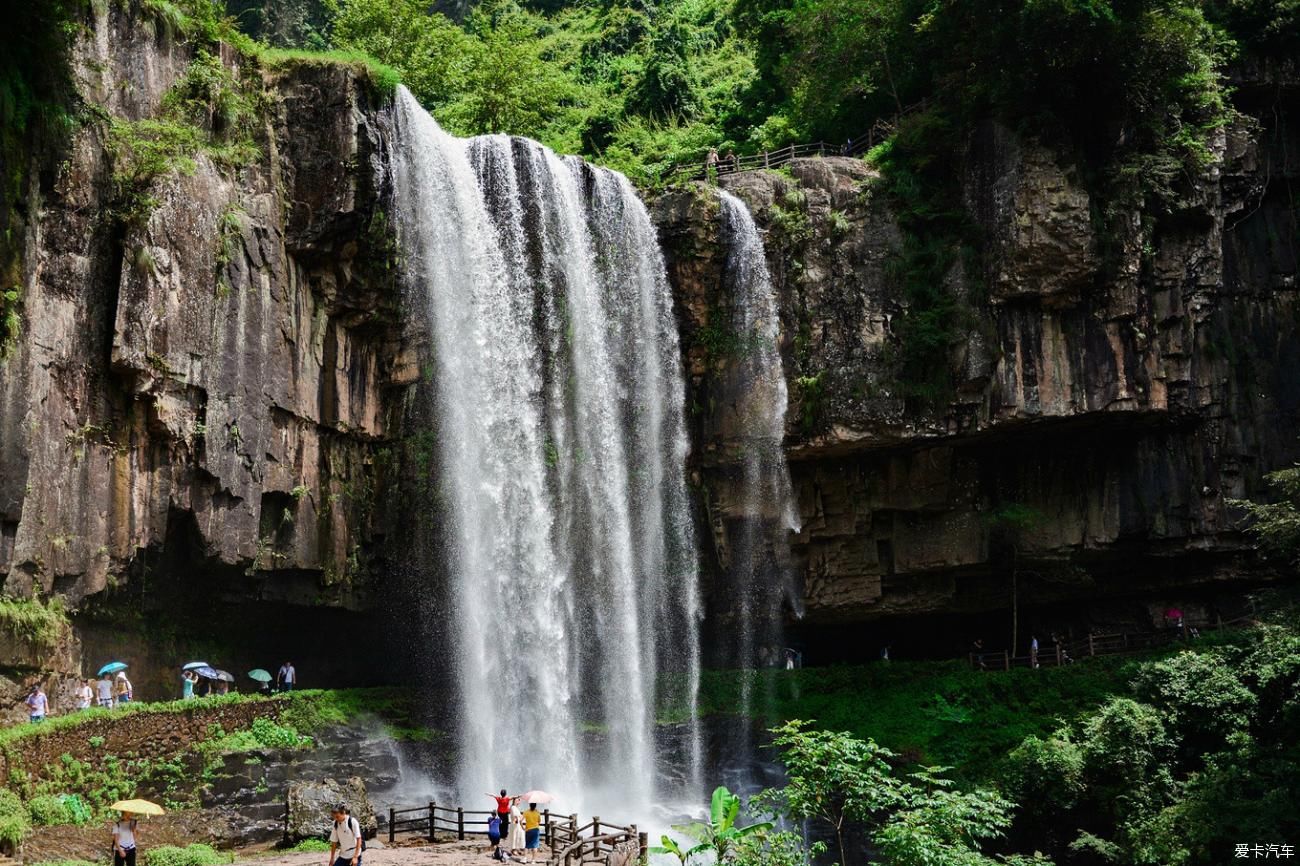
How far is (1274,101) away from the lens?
3139 cm

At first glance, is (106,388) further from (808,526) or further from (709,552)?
(808,526)

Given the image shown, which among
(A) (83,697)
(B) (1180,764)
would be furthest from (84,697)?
(B) (1180,764)

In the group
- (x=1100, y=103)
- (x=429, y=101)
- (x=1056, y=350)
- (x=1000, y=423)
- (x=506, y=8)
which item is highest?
(x=506, y=8)

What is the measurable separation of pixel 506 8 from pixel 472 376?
35.2 m

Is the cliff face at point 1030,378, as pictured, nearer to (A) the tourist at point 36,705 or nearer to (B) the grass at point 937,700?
(B) the grass at point 937,700

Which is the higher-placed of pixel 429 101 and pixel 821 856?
pixel 429 101

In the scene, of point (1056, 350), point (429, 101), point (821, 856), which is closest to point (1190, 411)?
point (1056, 350)

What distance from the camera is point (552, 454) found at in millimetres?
28656

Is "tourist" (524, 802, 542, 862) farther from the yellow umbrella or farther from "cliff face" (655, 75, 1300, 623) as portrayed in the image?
"cliff face" (655, 75, 1300, 623)

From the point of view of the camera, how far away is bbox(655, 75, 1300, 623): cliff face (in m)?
29.3

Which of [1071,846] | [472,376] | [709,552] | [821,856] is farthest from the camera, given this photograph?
[709,552]

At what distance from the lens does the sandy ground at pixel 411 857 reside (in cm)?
1702

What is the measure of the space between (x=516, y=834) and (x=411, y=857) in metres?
1.66

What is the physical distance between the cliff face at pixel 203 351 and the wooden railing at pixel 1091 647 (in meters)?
16.8
